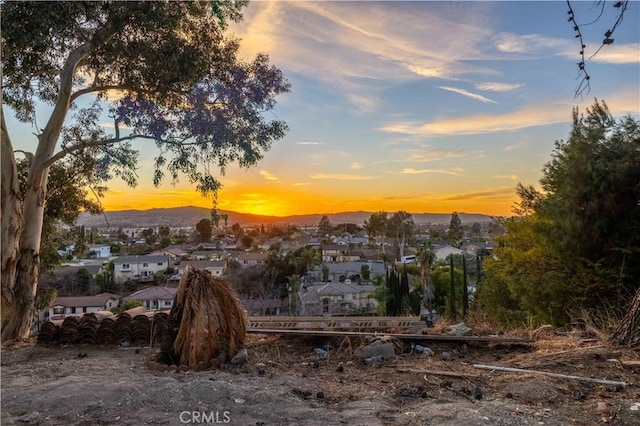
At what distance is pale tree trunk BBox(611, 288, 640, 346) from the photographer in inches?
173

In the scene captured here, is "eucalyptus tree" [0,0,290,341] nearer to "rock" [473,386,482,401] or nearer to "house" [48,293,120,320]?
"rock" [473,386,482,401]

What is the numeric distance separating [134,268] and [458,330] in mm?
14013

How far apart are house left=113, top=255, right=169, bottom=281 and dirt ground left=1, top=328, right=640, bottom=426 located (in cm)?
1069

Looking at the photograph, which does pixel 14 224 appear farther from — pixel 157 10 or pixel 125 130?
pixel 157 10

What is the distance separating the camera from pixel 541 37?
6996mm

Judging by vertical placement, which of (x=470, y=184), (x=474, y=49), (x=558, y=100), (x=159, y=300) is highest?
(x=474, y=49)

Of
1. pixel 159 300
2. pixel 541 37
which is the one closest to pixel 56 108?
pixel 159 300

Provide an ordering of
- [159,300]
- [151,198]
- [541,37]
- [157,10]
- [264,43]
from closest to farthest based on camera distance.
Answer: [157,10]
[541,37]
[264,43]
[151,198]
[159,300]

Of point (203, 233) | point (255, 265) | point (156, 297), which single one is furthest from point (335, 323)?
point (255, 265)

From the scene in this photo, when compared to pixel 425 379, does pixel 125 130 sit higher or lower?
higher

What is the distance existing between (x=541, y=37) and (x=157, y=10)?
561 cm

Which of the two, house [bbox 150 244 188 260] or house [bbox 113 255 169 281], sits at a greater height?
house [bbox 150 244 188 260]

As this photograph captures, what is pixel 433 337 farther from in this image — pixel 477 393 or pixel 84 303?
pixel 84 303

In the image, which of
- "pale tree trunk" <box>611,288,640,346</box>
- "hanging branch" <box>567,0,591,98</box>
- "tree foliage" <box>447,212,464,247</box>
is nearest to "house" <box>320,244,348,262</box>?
"tree foliage" <box>447,212,464,247</box>
